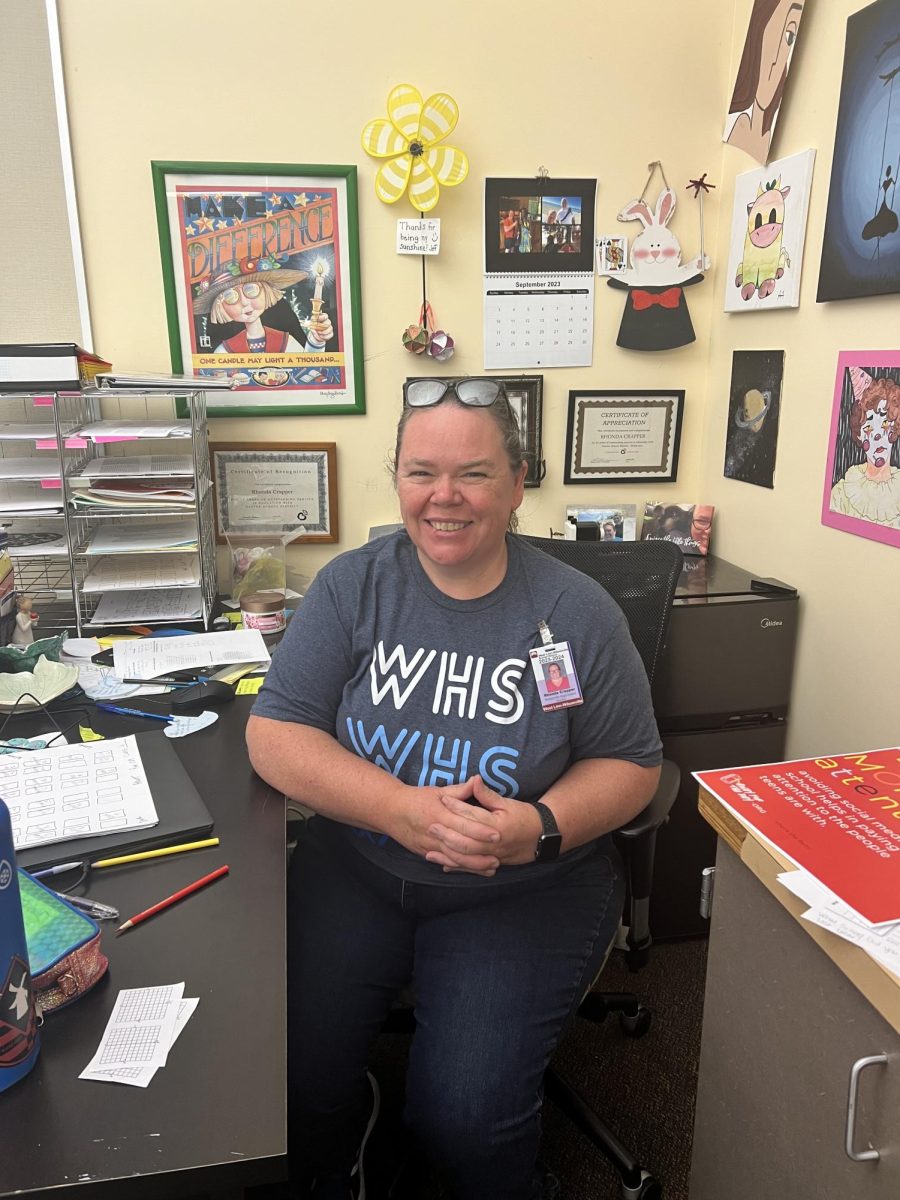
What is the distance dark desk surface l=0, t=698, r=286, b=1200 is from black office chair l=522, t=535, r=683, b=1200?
650mm

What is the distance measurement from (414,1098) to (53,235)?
1864 mm

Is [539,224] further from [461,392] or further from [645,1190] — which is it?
[645,1190]

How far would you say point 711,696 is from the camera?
6.07ft

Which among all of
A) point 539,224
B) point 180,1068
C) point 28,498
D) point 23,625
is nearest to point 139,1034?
point 180,1068

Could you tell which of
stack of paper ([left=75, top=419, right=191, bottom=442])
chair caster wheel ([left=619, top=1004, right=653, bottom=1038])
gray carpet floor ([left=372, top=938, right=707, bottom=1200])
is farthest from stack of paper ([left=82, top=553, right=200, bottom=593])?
chair caster wheel ([left=619, top=1004, right=653, bottom=1038])

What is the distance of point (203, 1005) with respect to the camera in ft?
2.60

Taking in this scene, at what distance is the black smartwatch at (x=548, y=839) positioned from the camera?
117 centimetres

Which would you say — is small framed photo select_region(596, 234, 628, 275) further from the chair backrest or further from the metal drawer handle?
the metal drawer handle

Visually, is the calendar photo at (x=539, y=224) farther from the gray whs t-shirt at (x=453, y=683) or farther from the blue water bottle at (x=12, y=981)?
the blue water bottle at (x=12, y=981)

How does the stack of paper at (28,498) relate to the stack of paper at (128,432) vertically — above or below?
below

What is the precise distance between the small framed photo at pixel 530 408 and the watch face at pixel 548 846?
114 centimetres

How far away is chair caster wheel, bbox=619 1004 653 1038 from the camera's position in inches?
67.4

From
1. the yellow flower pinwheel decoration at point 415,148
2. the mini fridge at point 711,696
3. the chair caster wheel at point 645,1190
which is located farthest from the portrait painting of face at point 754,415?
the chair caster wheel at point 645,1190

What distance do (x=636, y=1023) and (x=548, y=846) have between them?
794mm
